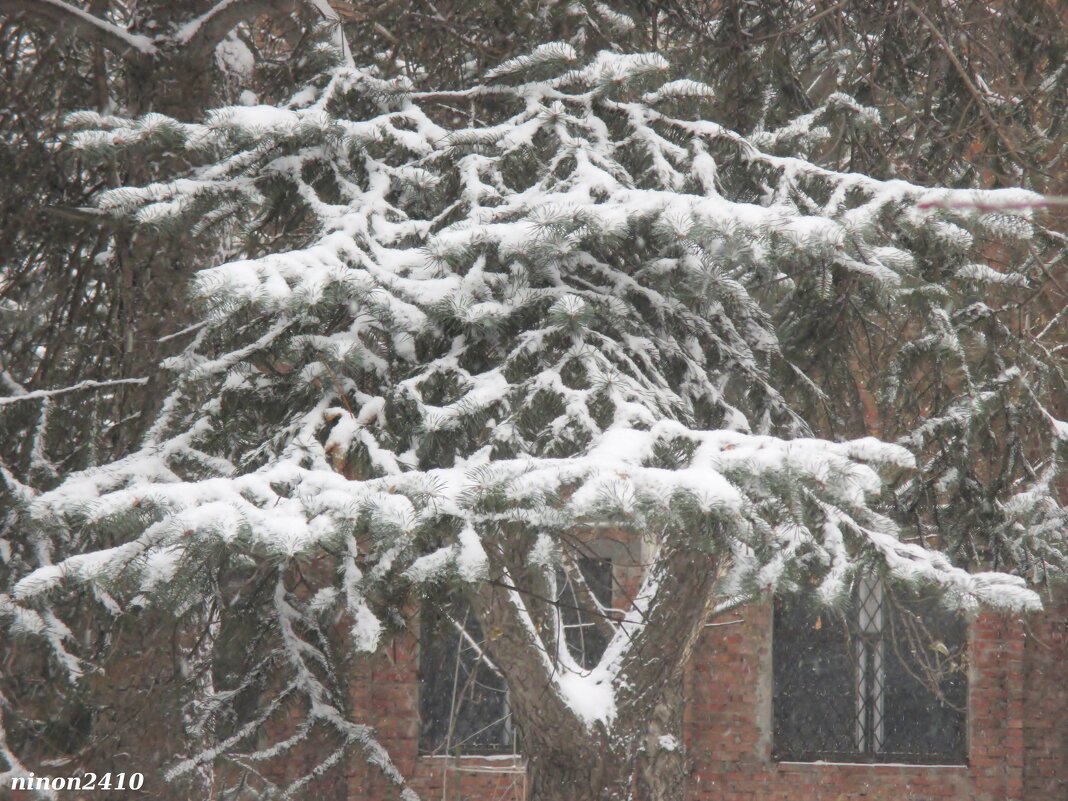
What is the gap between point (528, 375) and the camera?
327 cm

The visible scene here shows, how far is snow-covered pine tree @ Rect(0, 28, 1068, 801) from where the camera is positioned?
2.52 metres

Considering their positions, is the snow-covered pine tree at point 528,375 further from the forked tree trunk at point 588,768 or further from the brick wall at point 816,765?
the brick wall at point 816,765

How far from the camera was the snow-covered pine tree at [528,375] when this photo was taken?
252 centimetres

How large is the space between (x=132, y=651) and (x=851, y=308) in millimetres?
2976

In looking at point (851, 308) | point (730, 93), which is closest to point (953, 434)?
point (851, 308)

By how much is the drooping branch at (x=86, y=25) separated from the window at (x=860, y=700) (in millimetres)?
6420

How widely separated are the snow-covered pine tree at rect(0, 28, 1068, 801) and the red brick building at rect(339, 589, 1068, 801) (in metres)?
4.28

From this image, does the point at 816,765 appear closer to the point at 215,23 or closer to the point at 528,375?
the point at 528,375

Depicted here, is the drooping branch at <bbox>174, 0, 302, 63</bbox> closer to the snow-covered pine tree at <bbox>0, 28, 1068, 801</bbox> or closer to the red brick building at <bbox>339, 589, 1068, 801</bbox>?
the snow-covered pine tree at <bbox>0, 28, 1068, 801</bbox>

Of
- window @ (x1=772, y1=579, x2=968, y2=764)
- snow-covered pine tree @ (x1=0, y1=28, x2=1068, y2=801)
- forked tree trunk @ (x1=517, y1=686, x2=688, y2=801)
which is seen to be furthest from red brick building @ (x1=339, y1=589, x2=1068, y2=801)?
forked tree trunk @ (x1=517, y1=686, x2=688, y2=801)

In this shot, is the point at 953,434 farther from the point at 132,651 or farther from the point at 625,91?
the point at 132,651

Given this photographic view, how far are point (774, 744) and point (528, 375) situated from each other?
20.5ft

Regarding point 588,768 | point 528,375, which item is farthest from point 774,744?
point 528,375

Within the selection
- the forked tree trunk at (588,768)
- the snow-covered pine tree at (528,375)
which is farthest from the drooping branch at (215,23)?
the forked tree trunk at (588,768)
